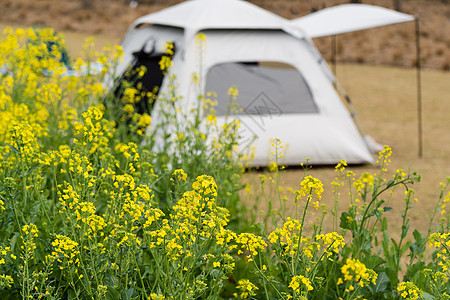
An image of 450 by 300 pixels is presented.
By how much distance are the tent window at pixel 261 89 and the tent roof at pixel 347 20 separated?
21.1 inches

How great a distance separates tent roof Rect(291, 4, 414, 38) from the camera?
690 centimetres

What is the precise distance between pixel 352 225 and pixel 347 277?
3.11ft

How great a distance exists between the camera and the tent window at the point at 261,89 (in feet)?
21.3

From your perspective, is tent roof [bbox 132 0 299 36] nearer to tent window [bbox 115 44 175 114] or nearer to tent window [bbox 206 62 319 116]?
tent window [bbox 115 44 175 114]

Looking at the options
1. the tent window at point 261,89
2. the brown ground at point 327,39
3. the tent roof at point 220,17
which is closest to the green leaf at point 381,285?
the tent window at point 261,89

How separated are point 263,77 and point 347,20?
115cm

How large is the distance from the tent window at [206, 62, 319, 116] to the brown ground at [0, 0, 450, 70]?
35.8ft

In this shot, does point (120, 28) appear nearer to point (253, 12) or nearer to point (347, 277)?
point (253, 12)

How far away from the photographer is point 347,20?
7230 mm

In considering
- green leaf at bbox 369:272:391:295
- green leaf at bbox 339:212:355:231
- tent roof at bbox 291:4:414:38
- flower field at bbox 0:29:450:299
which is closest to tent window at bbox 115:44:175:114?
tent roof at bbox 291:4:414:38

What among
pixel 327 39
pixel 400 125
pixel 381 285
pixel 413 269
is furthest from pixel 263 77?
pixel 327 39

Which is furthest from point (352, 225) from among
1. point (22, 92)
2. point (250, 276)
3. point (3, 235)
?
point (22, 92)

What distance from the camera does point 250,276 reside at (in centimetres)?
296

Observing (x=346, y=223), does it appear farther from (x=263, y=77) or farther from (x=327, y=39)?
(x=327, y=39)
